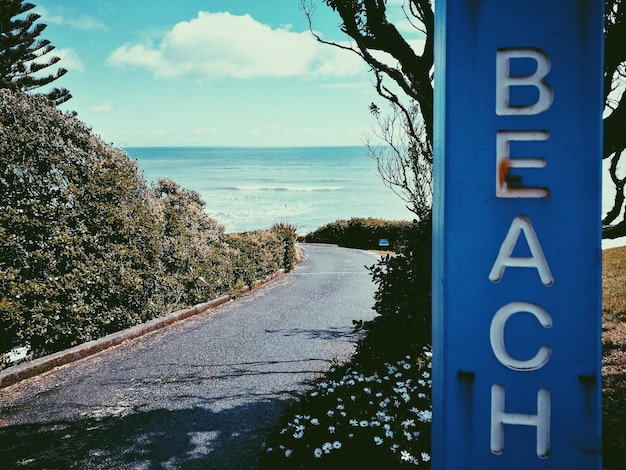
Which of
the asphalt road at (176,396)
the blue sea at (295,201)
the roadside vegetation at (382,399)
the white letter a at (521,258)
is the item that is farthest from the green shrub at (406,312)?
the blue sea at (295,201)

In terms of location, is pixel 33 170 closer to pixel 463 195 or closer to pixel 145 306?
pixel 145 306

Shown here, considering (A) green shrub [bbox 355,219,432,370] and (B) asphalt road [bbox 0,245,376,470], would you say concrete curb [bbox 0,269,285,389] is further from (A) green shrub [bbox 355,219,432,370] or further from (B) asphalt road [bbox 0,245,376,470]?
(A) green shrub [bbox 355,219,432,370]

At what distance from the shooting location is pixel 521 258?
1496 mm

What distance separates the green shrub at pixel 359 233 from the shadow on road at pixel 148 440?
2465 cm

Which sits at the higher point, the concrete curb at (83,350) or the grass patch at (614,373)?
the grass patch at (614,373)

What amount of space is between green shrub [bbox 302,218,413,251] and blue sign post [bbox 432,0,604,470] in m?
27.8

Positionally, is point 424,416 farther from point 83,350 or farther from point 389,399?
point 83,350

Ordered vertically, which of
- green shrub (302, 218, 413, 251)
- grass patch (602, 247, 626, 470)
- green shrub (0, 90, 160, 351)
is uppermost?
green shrub (0, 90, 160, 351)

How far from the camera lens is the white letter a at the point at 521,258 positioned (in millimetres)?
1485

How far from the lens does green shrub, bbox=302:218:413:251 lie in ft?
101

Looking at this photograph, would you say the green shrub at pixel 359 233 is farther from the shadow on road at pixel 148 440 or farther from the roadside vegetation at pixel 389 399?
the shadow on road at pixel 148 440

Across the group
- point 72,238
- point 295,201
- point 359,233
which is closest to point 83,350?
point 72,238

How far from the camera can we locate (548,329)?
1.50 m

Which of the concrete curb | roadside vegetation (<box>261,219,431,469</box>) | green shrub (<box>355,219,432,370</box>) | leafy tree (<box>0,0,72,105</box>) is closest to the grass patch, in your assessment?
roadside vegetation (<box>261,219,431,469</box>)
